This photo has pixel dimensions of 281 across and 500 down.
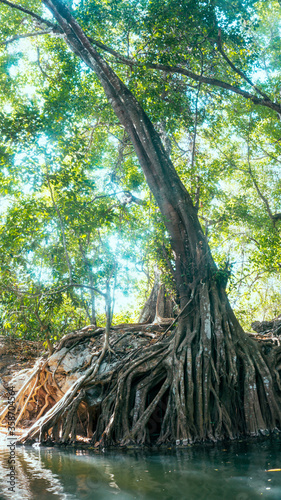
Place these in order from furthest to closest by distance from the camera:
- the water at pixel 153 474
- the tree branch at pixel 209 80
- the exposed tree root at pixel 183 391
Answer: the tree branch at pixel 209 80 → the exposed tree root at pixel 183 391 → the water at pixel 153 474

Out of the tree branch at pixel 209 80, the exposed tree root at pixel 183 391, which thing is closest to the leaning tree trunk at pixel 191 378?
the exposed tree root at pixel 183 391

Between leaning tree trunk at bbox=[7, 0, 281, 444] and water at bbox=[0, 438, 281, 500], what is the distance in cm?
50

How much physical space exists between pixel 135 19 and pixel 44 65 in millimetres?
4863

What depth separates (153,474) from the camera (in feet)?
11.6

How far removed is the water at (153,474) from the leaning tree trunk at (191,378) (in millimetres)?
496

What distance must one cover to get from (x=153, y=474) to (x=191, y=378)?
1.98m

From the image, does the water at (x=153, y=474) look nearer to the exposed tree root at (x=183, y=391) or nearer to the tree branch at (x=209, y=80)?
the exposed tree root at (x=183, y=391)

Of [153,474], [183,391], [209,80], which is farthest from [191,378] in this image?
[209,80]

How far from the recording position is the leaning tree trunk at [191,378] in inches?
202

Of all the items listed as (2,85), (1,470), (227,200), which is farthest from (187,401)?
(2,85)

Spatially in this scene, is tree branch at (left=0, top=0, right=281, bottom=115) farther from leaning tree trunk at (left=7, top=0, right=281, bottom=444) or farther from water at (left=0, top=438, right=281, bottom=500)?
water at (left=0, top=438, right=281, bottom=500)

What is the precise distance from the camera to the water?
2.98 m

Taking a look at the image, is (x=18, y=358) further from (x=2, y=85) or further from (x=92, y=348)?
(x=2, y=85)

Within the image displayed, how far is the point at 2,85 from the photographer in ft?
34.7
